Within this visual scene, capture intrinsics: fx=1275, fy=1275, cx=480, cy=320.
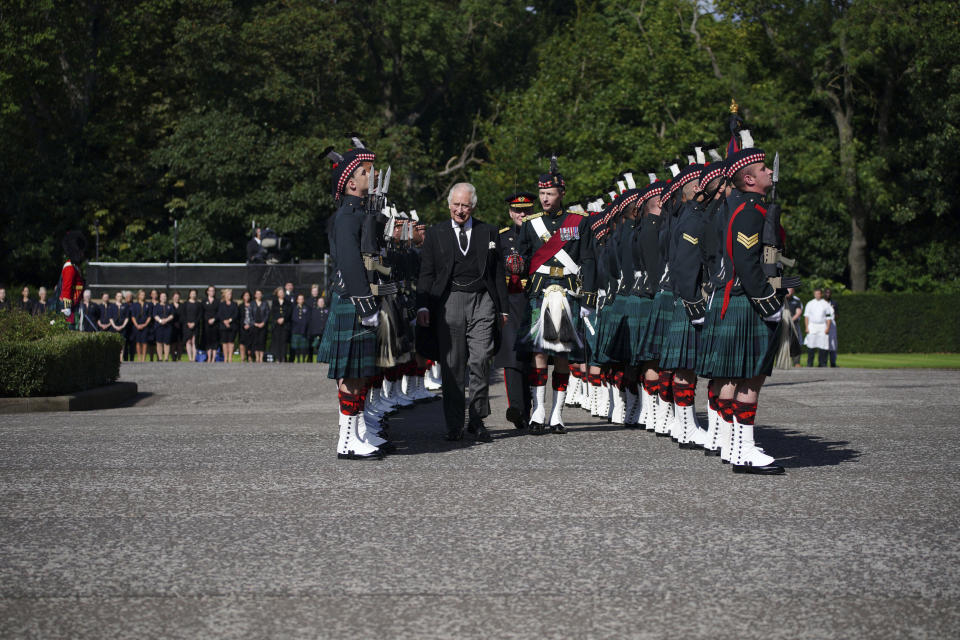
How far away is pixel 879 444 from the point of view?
1069 centimetres

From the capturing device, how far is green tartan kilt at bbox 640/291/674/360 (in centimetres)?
1164

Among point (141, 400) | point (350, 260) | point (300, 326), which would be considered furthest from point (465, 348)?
point (300, 326)

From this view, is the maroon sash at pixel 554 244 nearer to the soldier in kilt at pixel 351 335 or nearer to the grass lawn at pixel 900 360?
the soldier in kilt at pixel 351 335

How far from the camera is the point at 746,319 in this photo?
30.0 ft

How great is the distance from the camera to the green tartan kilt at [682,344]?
11000 mm

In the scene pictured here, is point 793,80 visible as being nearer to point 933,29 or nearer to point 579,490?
point 933,29

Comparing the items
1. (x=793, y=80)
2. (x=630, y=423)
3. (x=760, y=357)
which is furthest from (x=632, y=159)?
(x=760, y=357)

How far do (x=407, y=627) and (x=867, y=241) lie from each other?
43.3m

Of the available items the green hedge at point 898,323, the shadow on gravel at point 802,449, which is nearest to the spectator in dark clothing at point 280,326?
the green hedge at point 898,323

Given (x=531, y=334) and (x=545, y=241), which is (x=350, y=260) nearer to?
Result: (x=531, y=334)

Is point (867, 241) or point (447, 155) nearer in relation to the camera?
point (867, 241)

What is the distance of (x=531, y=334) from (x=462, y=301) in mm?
1010

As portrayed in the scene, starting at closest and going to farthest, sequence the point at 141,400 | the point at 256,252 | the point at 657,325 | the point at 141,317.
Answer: the point at 657,325 → the point at 141,400 → the point at 141,317 → the point at 256,252

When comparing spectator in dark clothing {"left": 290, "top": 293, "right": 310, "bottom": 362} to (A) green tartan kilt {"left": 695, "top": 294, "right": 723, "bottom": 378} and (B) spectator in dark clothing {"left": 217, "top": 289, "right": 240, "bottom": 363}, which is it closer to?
(B) spectator in dark clothing {"left": 217, "top": 289, "right": 240, "bottom": 363}
